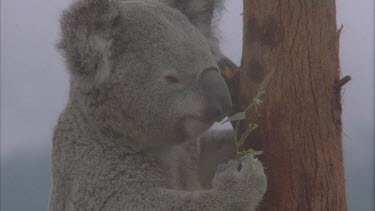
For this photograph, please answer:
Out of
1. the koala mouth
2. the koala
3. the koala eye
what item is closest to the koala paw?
the koala

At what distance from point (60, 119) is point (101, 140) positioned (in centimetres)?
35

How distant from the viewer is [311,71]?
9.30ft

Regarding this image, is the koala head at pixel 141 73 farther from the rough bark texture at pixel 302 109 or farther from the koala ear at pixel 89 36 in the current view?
the rough bark texture at pixel 302 109

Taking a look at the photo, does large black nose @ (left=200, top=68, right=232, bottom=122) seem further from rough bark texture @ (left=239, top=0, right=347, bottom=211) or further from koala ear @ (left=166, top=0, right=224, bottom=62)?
koala ear @ (left=166, top=0, right=224, bottom=62)

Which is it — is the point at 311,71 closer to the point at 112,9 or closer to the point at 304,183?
the point at 304,183

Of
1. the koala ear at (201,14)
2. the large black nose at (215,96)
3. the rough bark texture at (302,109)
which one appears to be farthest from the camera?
the koala ear at (201,14)

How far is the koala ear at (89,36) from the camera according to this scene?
8.78 feet

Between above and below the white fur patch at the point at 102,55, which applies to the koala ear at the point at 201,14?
above

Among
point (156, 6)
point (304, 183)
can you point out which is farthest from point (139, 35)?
point (304, 183)

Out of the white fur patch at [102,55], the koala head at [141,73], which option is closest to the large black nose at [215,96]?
the koala head at [141,73]

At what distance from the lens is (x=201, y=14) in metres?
3.22

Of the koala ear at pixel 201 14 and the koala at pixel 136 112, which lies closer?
the koala at pixel 136 112

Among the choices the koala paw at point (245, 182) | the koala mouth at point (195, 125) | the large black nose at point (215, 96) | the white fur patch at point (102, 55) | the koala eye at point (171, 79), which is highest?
the white fur patch at point (102, 55)

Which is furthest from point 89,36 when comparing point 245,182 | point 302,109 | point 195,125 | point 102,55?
point 302,109
